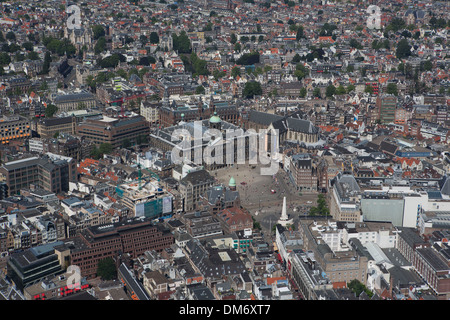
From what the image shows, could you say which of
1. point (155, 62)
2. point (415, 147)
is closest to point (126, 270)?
point (415, 147)

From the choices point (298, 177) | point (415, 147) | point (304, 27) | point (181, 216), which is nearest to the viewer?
point (181, 216)

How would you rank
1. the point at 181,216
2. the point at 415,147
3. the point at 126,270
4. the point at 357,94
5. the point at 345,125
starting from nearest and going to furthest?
1. the point at 126,270
2. the point at 181,216
3. the point at 415,147
4. the point at 345,125
5. the point at 357,94

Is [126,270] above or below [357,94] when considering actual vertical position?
below

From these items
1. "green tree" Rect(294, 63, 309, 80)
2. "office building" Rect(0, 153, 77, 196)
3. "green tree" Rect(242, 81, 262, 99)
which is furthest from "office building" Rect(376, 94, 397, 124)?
"office building" Rect(0, 153, 77, 196)

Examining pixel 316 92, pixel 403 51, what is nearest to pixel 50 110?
pixel 316 92

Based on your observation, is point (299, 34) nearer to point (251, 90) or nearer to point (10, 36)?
point (251, 90)

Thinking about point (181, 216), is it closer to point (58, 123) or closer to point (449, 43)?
point (58, 123)

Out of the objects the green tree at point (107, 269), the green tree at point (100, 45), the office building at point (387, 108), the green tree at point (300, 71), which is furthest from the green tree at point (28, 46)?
the green tree at point (107, 269)
